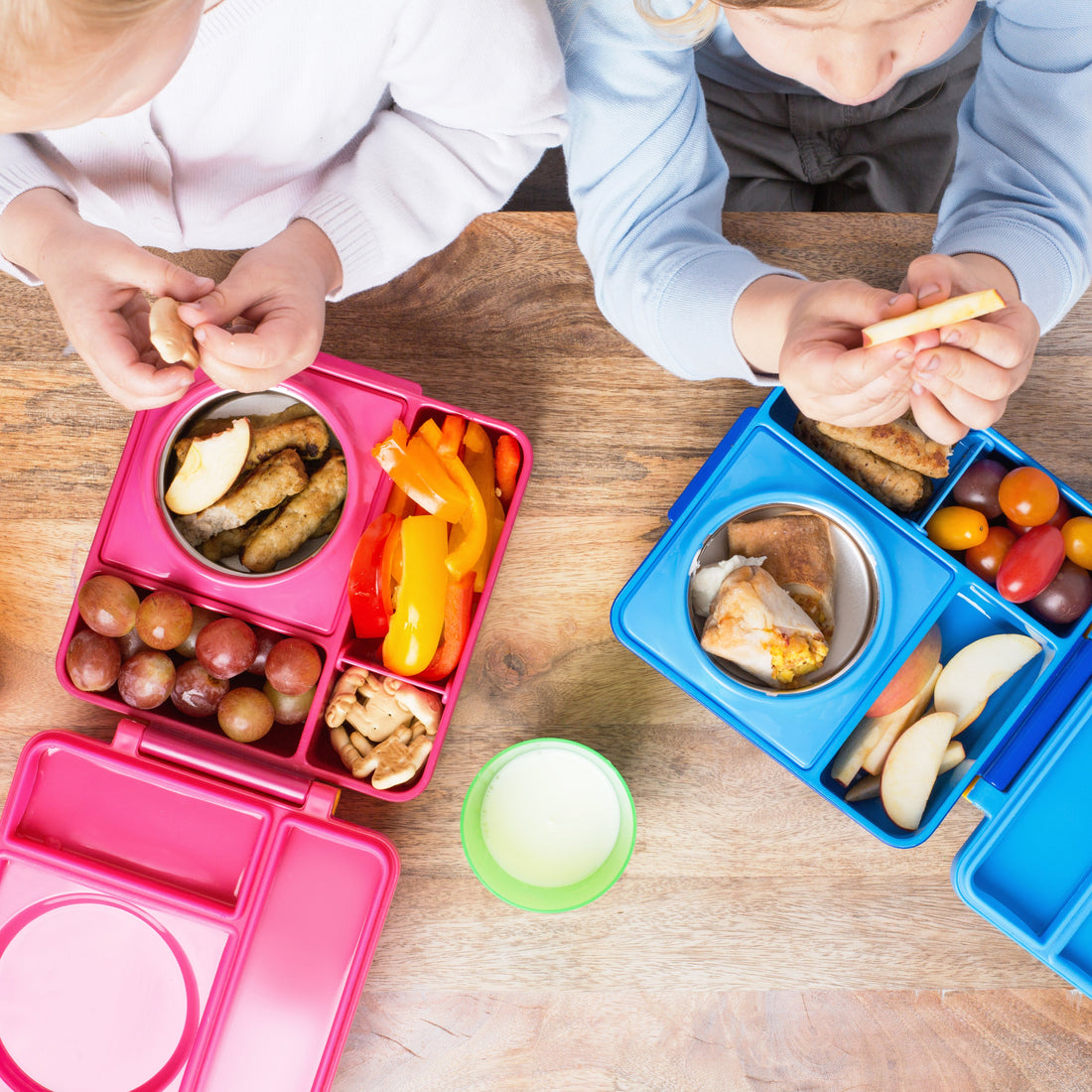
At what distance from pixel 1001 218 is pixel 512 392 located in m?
0.47

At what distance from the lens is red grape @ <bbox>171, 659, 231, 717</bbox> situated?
0.76m

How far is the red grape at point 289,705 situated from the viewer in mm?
771

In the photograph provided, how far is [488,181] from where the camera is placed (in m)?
0.78

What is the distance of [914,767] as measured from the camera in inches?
29.7

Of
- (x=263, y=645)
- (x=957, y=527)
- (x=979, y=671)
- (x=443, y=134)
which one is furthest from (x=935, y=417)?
(x=263, y=645)

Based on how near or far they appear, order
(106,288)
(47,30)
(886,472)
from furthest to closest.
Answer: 1. (886,472)
2. (106,288)
3. (47,30)

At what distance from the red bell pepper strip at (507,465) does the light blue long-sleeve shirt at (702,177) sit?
0.51 ft

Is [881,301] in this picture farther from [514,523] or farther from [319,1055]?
[319,1055]

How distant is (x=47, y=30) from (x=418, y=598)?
0.44 metres

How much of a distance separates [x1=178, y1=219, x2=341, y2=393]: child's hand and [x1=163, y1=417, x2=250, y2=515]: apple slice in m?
0.05

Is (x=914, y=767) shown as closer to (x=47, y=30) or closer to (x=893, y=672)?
(x=893, y=672)

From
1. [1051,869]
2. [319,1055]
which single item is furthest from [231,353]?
[1051,869]

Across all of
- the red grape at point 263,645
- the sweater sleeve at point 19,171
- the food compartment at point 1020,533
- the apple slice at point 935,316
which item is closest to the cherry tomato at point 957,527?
the food compartment at point 1020,533

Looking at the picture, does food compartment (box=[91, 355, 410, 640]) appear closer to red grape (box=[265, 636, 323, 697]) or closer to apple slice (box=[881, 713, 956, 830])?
red grape (box=[265, 636, 323, 697])
